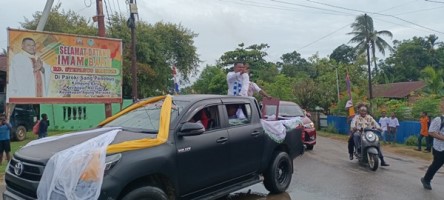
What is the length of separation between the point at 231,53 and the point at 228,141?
53.1 m

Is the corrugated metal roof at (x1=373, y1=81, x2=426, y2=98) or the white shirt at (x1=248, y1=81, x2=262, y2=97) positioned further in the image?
the corrugated metal roof at (x1=373, y1=81, x2=426, y2=98)

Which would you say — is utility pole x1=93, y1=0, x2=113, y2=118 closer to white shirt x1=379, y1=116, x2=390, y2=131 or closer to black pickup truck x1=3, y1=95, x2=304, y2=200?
black pickup truck x1=3, y1=95, x2=304, y2=200

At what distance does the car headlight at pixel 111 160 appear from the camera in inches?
169

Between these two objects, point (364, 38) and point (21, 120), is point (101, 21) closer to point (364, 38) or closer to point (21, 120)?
point (21, 120)

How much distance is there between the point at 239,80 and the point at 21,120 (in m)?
15.3

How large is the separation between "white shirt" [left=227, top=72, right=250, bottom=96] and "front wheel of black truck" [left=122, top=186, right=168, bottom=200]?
4191mm

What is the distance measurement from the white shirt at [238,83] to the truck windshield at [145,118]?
297 centimetres

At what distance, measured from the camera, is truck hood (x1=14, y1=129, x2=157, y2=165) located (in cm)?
440

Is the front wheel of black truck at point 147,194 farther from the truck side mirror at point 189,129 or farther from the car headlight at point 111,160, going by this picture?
the truck side mirror at point 189,129

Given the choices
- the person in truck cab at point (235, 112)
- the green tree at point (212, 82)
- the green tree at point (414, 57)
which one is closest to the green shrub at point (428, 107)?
the person in truck cab at point (235, 112)

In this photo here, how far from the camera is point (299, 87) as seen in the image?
31.4m

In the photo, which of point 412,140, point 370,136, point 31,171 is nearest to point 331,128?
point 412,140

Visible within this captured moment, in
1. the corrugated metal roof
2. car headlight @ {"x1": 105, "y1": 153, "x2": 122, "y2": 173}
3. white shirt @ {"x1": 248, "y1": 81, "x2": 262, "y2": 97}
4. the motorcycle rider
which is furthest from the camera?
the corrugated metal roof

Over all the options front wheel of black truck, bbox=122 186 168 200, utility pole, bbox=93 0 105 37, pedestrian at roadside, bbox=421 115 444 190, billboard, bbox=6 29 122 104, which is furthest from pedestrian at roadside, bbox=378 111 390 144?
front wheel of black truck, bbox=122 186 168 200
